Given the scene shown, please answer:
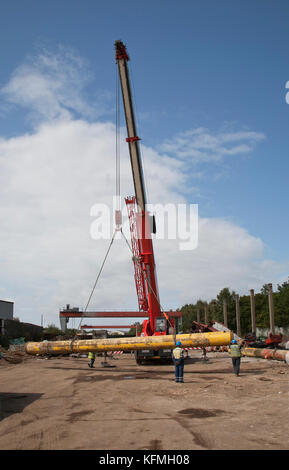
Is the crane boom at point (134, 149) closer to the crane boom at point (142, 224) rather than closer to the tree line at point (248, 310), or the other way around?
the crane boom at point (142, 224)

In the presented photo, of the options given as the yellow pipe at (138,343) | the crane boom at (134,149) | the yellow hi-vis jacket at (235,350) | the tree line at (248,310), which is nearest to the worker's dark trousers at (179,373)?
the yellow hi-vis jacket at (235,350)

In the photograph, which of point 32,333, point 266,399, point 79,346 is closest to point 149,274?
point 79,346

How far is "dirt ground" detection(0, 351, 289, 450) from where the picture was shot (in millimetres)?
6766

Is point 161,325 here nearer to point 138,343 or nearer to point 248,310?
point 138,343

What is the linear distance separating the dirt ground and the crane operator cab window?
3921 mm

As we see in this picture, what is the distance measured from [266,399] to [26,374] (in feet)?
38.1

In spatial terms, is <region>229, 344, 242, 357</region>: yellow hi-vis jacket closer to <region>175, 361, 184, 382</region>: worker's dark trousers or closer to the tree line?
<region>175, 361, 184, 382</region>: worker's dark trousers

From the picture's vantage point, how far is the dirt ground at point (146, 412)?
22.2 ft

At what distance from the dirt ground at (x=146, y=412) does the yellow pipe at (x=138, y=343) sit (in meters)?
1.49

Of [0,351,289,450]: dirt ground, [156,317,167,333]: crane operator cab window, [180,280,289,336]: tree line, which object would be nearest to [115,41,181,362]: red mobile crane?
[156,317,167,333]: crane operator cab window

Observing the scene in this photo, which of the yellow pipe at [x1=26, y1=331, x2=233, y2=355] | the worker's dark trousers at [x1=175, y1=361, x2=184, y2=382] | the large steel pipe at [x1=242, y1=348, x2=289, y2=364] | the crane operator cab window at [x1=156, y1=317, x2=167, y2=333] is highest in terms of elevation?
the crane operator cab window at [x1=156, y1=317, x2=167, y2=333]

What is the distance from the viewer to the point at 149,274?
21109 mm

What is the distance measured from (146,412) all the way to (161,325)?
37.1ft
